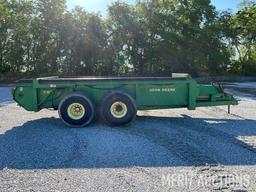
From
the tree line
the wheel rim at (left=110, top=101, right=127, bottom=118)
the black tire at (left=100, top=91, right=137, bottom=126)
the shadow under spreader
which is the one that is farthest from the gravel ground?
the tree line

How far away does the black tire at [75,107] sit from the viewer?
31.0 feet

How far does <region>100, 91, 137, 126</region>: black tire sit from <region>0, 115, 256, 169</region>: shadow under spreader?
22cm

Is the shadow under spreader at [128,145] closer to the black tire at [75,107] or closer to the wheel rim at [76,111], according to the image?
the black tire at [75,107]

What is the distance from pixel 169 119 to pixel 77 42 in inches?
790

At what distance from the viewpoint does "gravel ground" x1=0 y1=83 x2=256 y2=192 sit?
549 centimetres

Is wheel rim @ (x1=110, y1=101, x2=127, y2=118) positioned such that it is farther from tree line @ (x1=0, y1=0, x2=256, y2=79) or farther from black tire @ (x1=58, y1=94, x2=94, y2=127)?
tree line @ (x1=0, y1=0, x2=256, y2=79)

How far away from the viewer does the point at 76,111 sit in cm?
952

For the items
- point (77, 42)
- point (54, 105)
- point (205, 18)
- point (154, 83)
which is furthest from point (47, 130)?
point (205, 18)

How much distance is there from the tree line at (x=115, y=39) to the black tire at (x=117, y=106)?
20.8m

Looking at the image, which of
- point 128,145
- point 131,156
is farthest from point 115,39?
point 131,156

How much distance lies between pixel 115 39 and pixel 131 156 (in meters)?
24.7

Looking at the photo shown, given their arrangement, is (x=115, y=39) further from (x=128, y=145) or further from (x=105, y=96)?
(x=128, y=145)

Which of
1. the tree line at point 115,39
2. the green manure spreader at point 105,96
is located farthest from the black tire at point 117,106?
the tree line at point 115,39

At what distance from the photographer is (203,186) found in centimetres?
532
